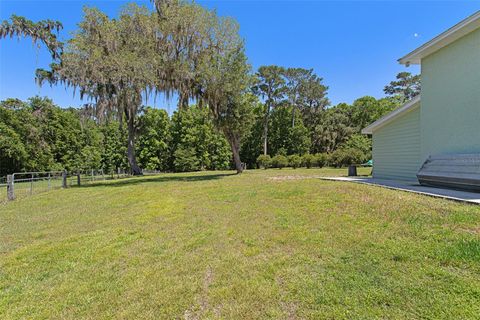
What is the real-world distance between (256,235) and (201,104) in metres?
12.3

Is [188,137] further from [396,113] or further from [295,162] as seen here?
[396,113]

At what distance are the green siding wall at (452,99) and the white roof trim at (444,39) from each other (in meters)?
0.14

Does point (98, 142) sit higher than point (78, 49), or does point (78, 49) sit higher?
point (78, 49)

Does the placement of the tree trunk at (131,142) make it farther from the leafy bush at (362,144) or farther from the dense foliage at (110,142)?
the leafy bush at (362,144)

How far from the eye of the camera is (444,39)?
734 centimetres

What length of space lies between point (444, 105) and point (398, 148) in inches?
Result: 107

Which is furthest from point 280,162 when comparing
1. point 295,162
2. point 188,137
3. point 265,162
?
point 188,137

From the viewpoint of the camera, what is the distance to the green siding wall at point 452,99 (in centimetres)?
672

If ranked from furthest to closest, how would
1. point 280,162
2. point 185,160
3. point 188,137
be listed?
point 188,137 → point 185,160 → point 280,162

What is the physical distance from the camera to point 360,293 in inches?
90.7

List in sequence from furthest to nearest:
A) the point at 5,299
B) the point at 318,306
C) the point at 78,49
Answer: the point at 78,49 → the point at 5,299 → the point at 318,306

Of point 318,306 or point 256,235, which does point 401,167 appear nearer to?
point 256,235

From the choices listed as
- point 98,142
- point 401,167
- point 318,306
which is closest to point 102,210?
point 318,306

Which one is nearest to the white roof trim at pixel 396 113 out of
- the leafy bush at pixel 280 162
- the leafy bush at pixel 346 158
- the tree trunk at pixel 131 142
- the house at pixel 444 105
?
the house at pixel 444 105
